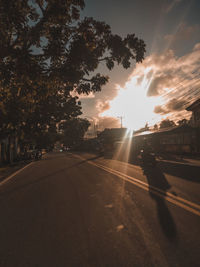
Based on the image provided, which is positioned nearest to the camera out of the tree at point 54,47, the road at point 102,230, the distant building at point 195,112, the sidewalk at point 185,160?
the road at point 102,230

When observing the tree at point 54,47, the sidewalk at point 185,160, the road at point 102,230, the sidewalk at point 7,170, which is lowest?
the sidewalk at point 7,170

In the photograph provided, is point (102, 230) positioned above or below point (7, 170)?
above

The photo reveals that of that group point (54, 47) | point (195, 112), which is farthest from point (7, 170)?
point (195, 112)

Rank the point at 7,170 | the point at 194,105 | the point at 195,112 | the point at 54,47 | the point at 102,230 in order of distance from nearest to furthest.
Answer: the point at 102,230, the point at 54,47, the point at 7,170, the point at 194,105, the point at 195,112

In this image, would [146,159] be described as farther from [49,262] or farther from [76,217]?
[49,262]

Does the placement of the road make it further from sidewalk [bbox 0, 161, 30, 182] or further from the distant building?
the distant building

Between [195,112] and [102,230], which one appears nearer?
[102,230]

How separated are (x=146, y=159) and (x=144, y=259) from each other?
41.2ft

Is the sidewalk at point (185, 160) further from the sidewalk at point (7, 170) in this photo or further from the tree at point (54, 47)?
the sidewalk at point (7, 170)

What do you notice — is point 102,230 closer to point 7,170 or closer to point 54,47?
point 54,47

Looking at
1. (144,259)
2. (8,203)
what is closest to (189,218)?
(144,259)

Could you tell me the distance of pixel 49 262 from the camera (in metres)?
2.74

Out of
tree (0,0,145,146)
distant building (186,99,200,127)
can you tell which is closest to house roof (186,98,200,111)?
Answer: distant building (186,99,200,127)

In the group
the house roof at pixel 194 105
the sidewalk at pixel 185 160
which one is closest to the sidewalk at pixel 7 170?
the sidewalk at pixel 185 160
